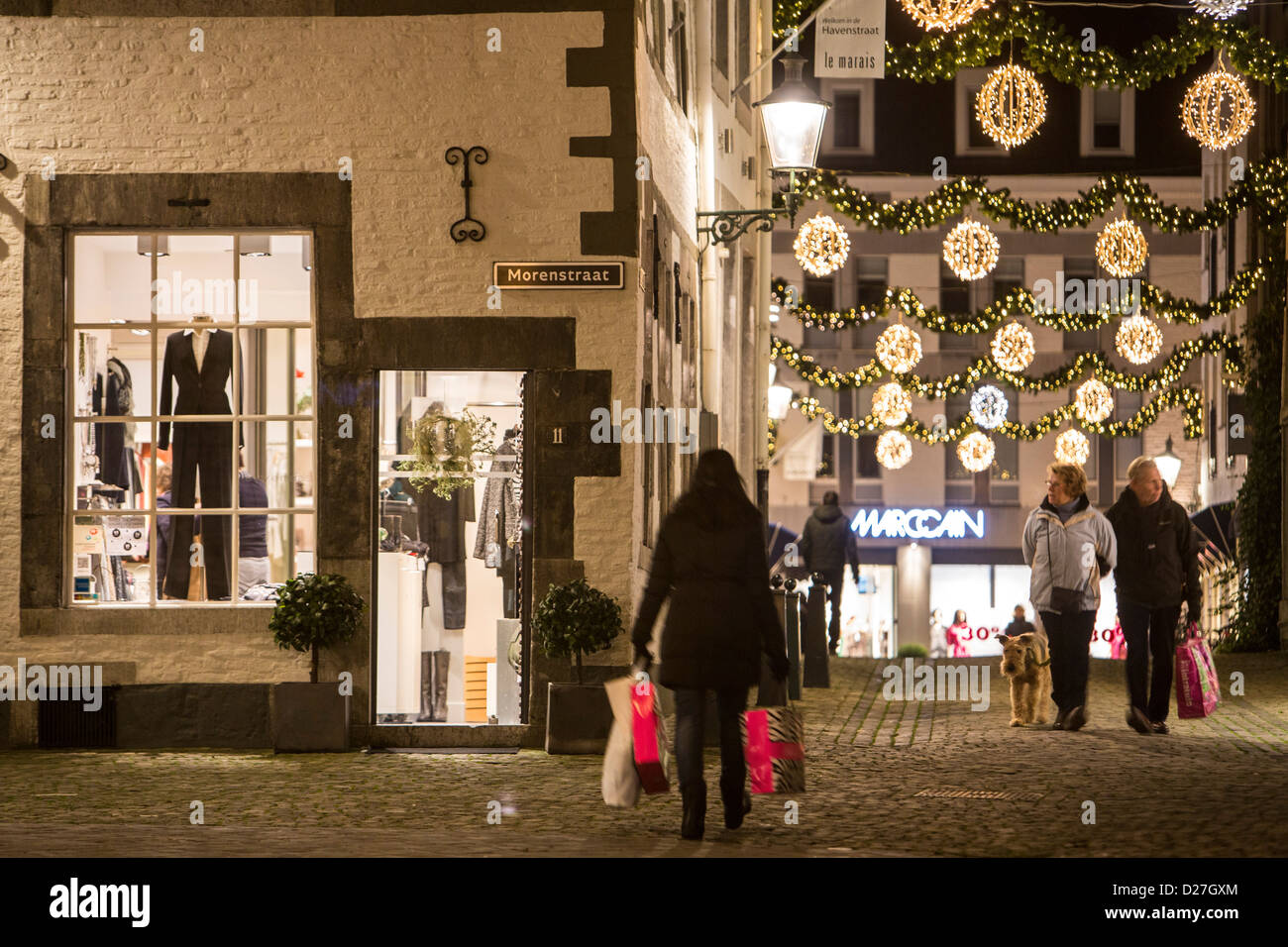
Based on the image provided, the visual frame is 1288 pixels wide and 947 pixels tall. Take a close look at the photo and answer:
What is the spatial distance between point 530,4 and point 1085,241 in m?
33.8

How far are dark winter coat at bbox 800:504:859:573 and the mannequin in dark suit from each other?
1025cm

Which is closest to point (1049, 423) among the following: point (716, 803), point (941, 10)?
point (941, 10)

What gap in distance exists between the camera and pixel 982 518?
148ft

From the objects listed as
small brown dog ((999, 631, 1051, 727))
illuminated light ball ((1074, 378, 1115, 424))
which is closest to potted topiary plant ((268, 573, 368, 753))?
small brown dog ((999, 631, 1051, 727))

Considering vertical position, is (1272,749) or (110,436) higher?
(110,436)

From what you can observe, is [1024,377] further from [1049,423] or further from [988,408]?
[988,408]

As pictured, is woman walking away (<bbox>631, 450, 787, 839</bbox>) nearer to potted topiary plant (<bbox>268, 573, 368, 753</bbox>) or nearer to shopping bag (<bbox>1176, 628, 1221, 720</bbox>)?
potted topiary plant (<bbox>268, 573, 368, 753</bbox>)

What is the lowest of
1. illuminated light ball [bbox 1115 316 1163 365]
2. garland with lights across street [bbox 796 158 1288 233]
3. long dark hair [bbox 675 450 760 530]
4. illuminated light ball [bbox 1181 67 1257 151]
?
long dark hair [bbox 675 450 760 530]

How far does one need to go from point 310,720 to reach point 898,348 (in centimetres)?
1707

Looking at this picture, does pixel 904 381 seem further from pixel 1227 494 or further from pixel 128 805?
pixel 128 805

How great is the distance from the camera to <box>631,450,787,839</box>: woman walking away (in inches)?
342

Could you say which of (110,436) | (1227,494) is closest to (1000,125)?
(110,436)

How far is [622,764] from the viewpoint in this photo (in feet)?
29.3
